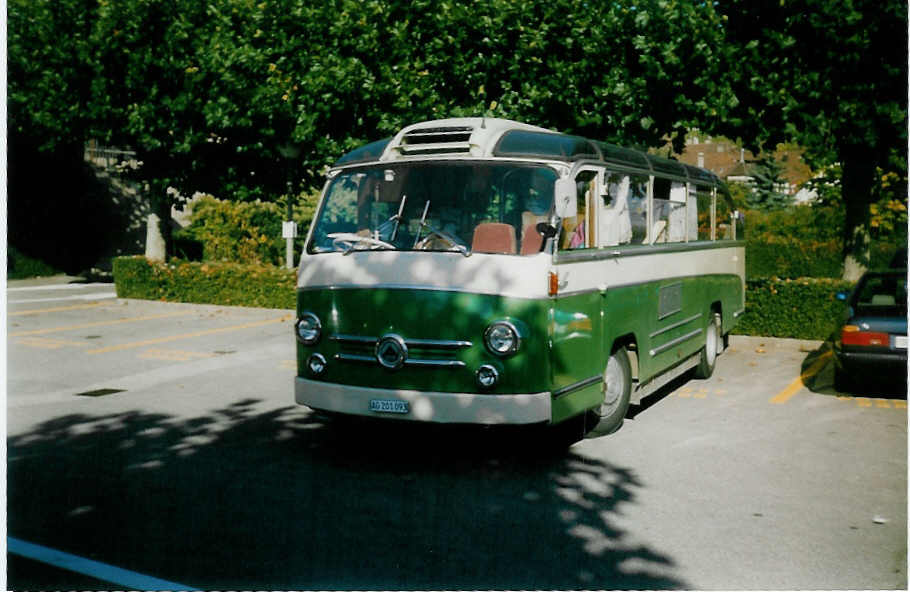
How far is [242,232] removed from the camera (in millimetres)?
33688

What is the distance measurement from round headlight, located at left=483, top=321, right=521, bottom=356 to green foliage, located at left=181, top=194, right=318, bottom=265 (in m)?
27.1

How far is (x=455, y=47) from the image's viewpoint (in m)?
15.6

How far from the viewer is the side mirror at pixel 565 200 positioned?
23.3 ft

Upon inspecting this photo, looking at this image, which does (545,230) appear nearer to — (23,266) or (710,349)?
(710,349)

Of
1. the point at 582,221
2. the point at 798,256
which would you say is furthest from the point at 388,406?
the point at 798,256

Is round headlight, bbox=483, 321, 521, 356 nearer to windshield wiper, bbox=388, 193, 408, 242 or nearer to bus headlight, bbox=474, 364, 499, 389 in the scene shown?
bus headlight, bbox=474, 364, 499, 389

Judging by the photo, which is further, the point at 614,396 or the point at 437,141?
the point at 614,396

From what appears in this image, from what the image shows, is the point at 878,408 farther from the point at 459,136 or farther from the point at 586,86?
the point at 586,86

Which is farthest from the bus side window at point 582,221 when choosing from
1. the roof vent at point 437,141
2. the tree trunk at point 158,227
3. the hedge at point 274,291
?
the tree trunk at point 158,227

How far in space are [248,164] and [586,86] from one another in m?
10.8

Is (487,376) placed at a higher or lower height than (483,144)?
lower

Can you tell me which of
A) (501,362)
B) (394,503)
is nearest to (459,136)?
(501,362)

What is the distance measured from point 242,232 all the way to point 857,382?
2609 centimetres

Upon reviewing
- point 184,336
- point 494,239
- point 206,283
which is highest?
point 494,239
